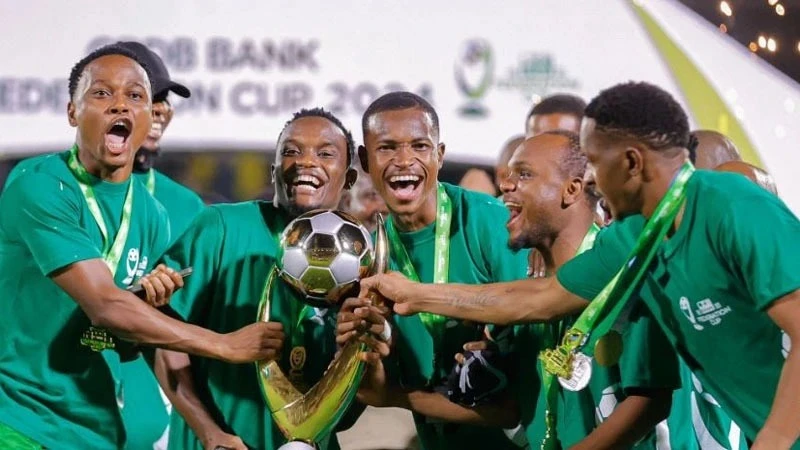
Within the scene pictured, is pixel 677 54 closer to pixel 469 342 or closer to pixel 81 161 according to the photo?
pixel 469 342

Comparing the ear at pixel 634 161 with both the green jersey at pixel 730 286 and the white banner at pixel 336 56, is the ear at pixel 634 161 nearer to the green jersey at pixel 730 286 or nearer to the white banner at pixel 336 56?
the green jersey at pixel 730 286

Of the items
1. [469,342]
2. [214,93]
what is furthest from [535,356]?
[214,93]

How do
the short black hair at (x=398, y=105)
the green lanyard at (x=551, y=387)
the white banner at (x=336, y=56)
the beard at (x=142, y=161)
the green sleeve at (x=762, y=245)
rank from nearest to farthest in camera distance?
1. the green sleeve at (x=762, y=245)
2. the green lanyard at (x=551, y=387)
3. the short black hair at (x=398, y=105)
4. the beard at (x=142, y=161)
5. the white banner at (x=336, y=56)

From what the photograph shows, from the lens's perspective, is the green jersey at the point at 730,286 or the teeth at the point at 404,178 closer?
the green jersey at the point at 730,286

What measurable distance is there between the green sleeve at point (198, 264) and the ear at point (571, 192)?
1.11 m

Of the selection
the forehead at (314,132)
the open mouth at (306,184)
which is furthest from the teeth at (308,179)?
the forehead at (314,132)

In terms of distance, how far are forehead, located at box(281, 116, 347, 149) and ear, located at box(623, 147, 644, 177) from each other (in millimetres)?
1105

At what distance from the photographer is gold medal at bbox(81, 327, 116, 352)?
402cm

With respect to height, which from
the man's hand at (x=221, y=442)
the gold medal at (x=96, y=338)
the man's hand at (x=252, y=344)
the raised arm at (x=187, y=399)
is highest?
the man's hand at (x=252, y=344)

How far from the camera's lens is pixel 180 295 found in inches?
159

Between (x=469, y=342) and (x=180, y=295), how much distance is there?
0.95 m

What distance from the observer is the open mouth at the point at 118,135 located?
409 cm

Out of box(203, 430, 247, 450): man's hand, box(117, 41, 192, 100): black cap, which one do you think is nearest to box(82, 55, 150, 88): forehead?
box(117, 41, 192, 100): black cap

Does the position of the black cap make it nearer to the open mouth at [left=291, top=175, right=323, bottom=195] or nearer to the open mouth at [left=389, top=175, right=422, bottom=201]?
the open mouth at [left=291, top=175, right=323, bottom=195]
